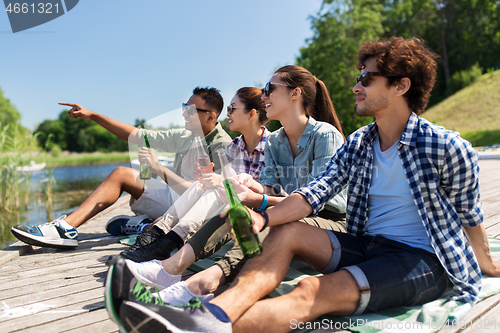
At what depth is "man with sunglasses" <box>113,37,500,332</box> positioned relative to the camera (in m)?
1.46

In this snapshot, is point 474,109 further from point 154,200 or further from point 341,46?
point 154,200

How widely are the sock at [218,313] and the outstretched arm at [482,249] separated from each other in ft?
4.34

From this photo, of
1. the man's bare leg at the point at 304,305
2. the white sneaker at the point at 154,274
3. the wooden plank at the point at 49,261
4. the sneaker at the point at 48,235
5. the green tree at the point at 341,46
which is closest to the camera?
the man's bare leg at the point at 304,305

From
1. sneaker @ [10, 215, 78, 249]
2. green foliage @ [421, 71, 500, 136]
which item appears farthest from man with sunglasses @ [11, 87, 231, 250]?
green foliage @ [421, 71, 500, 136]

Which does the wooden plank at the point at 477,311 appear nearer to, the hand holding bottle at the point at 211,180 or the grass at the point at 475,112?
the hand holding bottle at the point at 211,180

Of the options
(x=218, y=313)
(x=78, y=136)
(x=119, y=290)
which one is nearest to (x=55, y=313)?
(x=119, y=290)

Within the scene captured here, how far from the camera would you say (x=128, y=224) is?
368 cm

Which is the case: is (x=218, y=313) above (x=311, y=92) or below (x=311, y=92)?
below

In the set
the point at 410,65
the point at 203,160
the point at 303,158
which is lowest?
the point at 303,158

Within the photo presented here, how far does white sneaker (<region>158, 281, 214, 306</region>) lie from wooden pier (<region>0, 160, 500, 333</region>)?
0.98 ft

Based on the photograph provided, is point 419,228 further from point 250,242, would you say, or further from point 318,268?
point 250,242

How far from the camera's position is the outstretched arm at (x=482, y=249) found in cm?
178

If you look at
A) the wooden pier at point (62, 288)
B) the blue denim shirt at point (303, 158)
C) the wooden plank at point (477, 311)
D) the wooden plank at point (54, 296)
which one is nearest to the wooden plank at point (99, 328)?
the wooden pier at point (62, 288)

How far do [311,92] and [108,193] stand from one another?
86.0 inches
